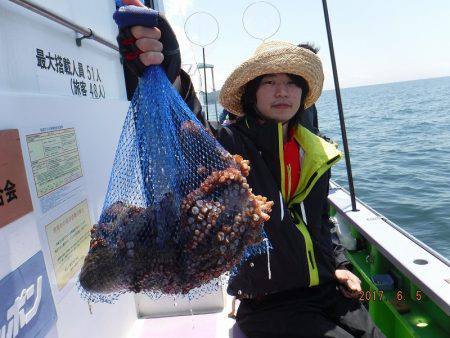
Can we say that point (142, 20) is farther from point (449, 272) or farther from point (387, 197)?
point (387, 197)

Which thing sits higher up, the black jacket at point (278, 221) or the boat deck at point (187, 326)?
the black jacket at point (278, 221)

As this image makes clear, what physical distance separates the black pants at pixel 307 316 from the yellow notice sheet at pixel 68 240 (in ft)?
2.97

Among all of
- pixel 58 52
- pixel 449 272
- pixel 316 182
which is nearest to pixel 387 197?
pixel 449 272

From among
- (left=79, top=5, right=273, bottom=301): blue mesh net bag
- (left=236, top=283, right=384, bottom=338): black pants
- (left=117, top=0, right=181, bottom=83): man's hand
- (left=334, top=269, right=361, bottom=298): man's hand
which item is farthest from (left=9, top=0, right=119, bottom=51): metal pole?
(left=334, top=269, right=361, bottom=298): man's hand

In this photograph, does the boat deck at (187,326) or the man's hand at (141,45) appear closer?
the man's hand at (141,45)

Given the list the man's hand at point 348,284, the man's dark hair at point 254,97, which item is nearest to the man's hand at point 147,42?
the man's dark hair at point 254,97

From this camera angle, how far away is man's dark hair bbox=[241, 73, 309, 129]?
1.95m

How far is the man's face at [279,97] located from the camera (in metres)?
1.88

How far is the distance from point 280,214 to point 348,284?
0.57 m

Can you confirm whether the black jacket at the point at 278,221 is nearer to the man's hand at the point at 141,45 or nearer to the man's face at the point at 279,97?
the man's face at the point at 279,97

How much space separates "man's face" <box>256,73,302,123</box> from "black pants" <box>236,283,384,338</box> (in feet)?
3.03

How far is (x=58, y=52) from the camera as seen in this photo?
1719 millimetres
